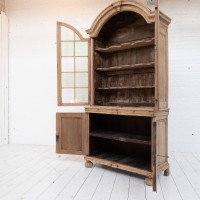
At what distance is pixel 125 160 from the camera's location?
11.1ft

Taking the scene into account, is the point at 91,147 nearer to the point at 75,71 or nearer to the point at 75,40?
the point at 75,71

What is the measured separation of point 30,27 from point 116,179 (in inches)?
154

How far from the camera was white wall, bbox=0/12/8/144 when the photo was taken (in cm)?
500

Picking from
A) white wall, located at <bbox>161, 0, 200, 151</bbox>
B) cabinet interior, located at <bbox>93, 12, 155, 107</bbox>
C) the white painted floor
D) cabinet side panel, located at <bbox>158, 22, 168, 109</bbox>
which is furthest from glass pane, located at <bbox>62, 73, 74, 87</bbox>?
white wall, located at <bbox>161, 0, 200, 151</bbox>

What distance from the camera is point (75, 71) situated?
4.25 metres

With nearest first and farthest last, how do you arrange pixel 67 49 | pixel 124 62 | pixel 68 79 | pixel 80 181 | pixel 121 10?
1. pixel 80 181
2. pixel 121 10
3. pixel 124 62
4. pixel 67 49
5. pixel 68 79

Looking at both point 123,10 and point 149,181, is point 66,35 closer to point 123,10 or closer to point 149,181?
point 123,10

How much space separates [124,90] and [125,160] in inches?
49.2

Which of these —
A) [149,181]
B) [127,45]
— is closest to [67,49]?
[127,45]

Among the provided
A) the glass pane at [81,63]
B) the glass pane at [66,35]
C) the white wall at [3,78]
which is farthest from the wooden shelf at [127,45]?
the white wall at [3,78]

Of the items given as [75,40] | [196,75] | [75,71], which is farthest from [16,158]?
[196,75]

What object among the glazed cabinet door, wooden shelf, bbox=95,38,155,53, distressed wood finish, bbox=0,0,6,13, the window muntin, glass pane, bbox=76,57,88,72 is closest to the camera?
wooden shelf, bbox=95,38,155,53

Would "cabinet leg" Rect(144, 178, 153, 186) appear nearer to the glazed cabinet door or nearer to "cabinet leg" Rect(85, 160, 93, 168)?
"cabinet leg" Rect(85, 160, 93, 168)

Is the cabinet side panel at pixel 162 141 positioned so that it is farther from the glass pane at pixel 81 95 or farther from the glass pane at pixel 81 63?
the glass pane at pixel 81 63
